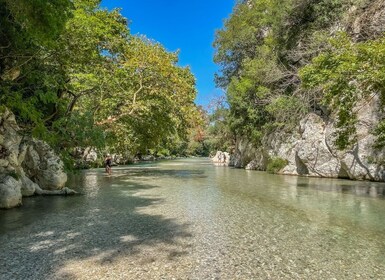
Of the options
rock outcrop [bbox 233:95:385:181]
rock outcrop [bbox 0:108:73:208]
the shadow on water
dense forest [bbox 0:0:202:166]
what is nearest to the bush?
rock outcrop [bbox 233:95:385:181]

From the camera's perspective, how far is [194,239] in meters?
7.89

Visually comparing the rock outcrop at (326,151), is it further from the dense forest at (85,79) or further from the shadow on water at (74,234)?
the shadow on water at (74,234)

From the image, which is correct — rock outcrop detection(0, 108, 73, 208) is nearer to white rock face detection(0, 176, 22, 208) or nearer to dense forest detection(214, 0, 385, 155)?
white rock face detection(0, 176, 22, 208)

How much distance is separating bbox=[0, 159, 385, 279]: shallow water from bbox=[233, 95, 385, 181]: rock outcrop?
8.44 m

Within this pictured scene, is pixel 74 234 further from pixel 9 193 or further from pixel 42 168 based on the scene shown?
pixel 42 168

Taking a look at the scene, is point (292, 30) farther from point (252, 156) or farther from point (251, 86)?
point (252, 156)

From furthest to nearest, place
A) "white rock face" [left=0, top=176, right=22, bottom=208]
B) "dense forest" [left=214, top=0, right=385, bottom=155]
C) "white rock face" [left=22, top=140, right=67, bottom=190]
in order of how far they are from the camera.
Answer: "white rock face" [left=22, top=140, right=67, bottom=190] < "dense forest" [left=214, top=0, right=385, bottom=155] < "white rock face" [left=0, top=176, right=22, bottom=208]

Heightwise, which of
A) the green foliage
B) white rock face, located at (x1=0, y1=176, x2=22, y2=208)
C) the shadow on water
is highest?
the green foliage

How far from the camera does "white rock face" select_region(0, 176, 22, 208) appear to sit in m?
11.5

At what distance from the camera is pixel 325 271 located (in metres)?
5.80

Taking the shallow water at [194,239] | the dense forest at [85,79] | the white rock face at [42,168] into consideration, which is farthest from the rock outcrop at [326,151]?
the white rock face at [42,168]

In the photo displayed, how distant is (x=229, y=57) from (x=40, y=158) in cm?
3152

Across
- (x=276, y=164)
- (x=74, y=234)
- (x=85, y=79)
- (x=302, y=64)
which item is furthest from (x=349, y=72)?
(x=276, y=164)

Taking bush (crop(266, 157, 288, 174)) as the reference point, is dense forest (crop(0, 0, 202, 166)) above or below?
above
